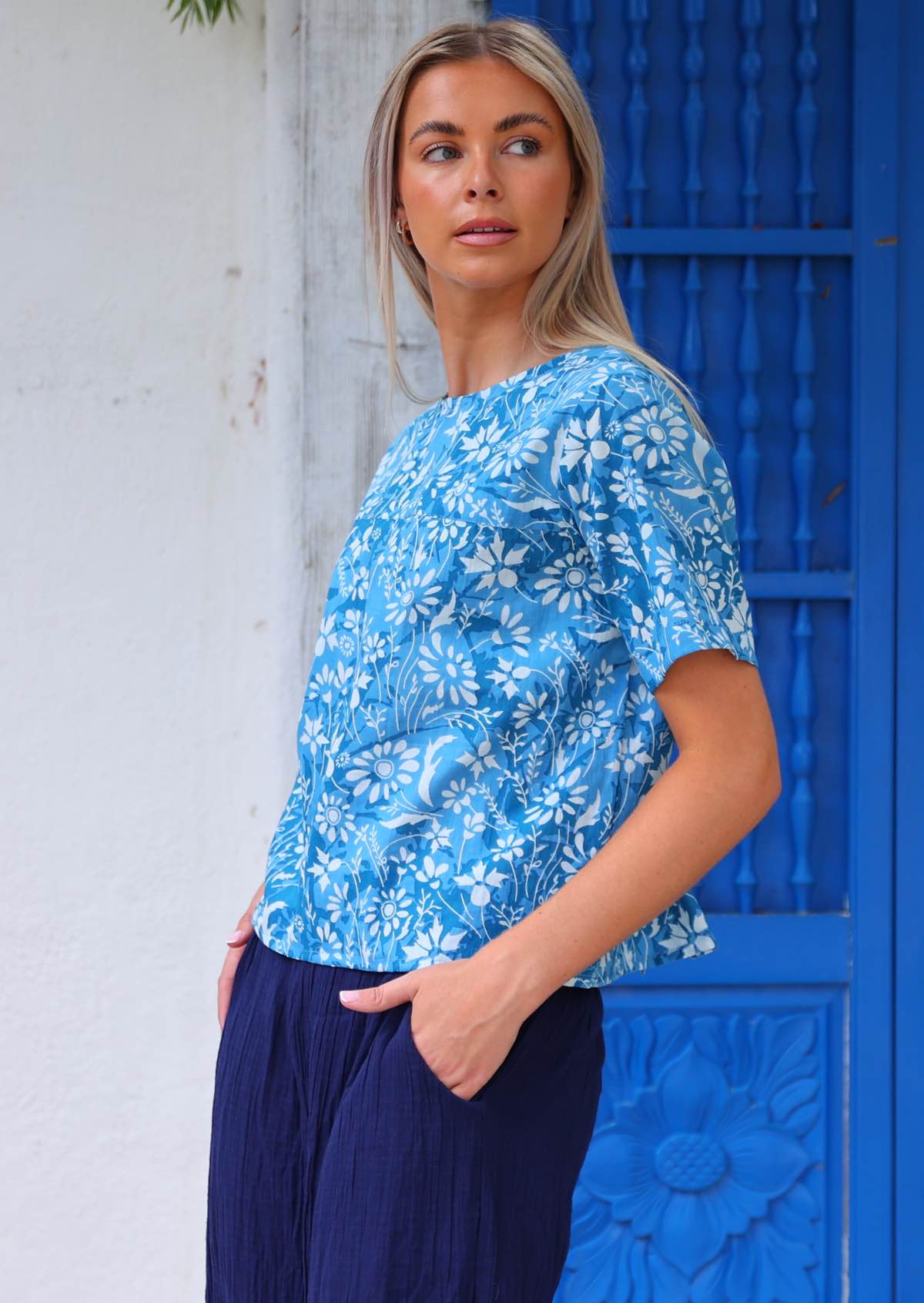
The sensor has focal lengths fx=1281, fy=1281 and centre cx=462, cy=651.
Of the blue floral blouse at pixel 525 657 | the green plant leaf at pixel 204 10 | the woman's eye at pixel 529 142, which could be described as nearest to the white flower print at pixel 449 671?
the blue floral blouse at pixel 525 657

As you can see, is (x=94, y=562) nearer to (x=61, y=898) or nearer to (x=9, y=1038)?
(x=61, y=898)

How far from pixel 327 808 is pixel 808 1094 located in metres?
1.16

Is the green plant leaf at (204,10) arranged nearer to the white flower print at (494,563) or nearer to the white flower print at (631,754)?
the white flower print at (494,563)

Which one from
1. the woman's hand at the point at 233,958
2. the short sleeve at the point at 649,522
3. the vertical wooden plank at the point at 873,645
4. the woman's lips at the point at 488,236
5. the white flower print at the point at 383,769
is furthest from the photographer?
the vertical wooden plank at the point at 873,645

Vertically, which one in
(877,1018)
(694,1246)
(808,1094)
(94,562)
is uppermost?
(94,562)

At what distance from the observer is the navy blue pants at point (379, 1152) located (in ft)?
3.09

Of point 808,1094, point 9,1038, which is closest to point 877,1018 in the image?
point 808,1094

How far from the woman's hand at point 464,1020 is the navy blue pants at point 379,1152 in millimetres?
22

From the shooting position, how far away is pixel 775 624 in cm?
192

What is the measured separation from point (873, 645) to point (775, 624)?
0.47 ft

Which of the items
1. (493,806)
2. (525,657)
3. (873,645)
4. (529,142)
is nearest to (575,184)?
(529,142)

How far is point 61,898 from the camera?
1.99 metres

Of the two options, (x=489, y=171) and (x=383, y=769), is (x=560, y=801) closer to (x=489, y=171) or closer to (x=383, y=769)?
(x=383, y=769)

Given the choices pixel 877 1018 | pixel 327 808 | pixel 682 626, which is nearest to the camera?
pixel 682 626
